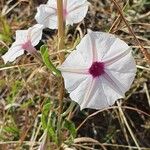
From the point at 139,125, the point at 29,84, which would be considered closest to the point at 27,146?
the point at 29,84

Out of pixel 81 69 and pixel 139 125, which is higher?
pixel 81 69

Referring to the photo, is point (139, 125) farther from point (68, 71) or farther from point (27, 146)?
point (68, 71)

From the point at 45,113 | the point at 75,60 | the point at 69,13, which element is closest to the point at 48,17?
the point at 69,13

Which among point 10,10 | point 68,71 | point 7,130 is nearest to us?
point 68,71

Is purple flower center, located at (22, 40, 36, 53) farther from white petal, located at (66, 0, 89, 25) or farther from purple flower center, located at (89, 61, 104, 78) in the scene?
purple flower center, located at (89, 61, 104, 78)

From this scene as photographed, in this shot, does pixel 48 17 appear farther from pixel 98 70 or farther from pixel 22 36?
pixel 98 70

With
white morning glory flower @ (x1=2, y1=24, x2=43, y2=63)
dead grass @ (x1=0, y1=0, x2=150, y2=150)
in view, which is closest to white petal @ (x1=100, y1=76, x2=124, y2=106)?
white morning glory flower @ (x1=2, y1=24, x2=43, y2=63)
